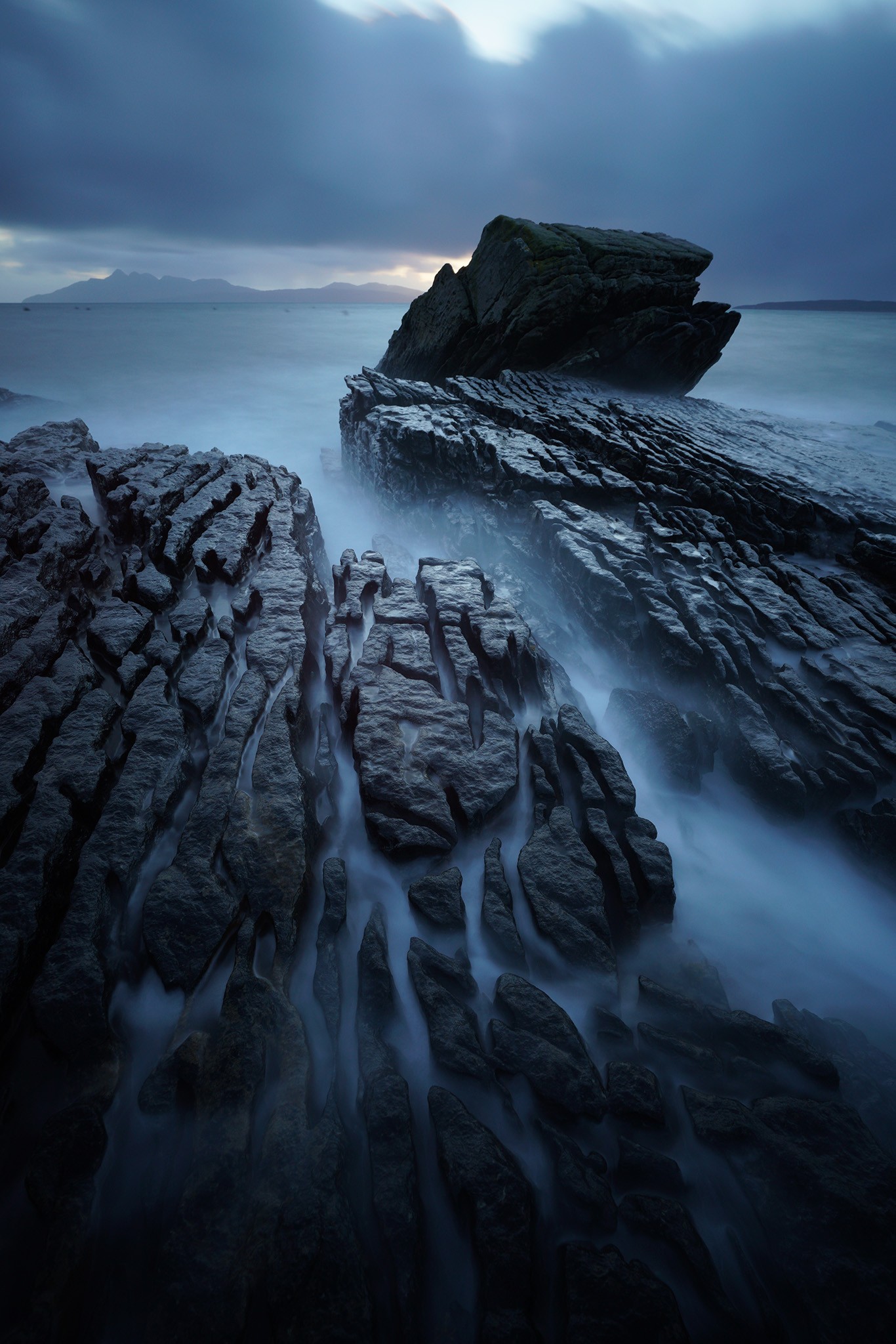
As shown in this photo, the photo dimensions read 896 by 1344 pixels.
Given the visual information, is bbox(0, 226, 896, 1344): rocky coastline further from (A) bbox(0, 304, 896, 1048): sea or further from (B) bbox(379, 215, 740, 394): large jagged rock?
(B) bbox(379, 215, 740, 394): large jagged rock

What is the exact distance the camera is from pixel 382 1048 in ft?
6.64

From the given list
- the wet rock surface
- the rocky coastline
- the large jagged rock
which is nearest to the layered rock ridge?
the rocky coastline

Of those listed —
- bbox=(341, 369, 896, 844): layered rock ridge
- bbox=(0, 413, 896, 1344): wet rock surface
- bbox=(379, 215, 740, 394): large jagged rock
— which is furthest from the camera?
bbox=(379, 215, 740, 394): large jagged rock

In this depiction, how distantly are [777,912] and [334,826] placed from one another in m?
2.22

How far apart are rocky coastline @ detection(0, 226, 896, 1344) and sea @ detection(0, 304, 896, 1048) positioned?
0.77 ft

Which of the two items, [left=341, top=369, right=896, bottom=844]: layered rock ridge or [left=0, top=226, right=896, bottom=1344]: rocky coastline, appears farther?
[left=341, top=369, right=896, bottom=844]: layered rock ridge

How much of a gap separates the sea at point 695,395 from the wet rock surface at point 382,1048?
0.30 m

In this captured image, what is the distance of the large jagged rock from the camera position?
11.8 meters

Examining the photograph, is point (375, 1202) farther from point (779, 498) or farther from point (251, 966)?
point (779, 498)

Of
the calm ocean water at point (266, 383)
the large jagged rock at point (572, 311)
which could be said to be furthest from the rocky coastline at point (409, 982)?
the large jagged rock at point (572, 311)

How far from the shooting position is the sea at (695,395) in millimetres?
2686

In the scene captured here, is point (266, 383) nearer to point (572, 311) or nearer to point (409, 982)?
point (572, 311)

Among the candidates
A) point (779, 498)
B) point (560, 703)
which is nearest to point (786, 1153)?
point (560, 703)

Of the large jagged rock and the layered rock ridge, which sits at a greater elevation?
the large jagged rock
